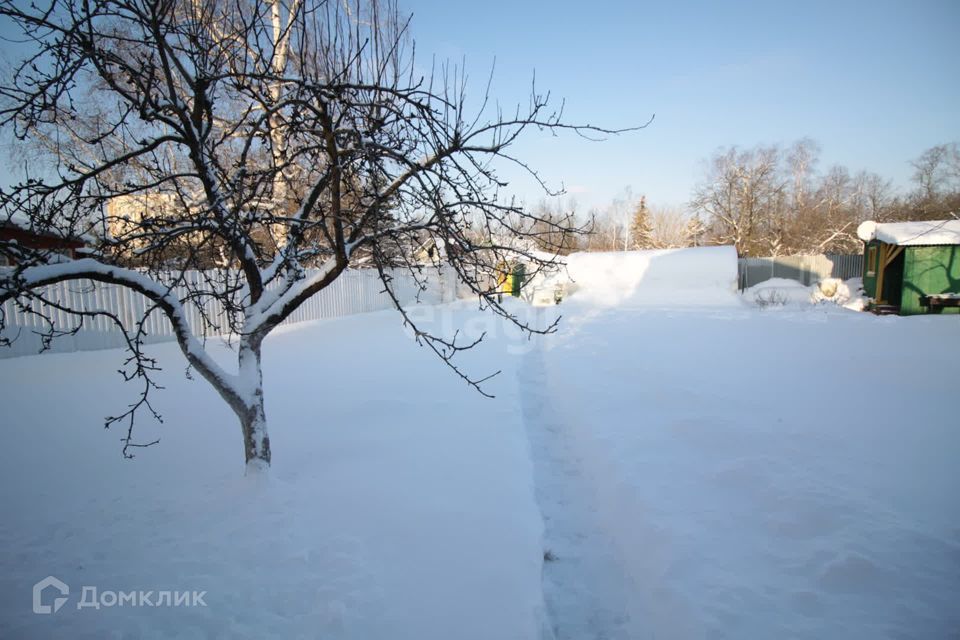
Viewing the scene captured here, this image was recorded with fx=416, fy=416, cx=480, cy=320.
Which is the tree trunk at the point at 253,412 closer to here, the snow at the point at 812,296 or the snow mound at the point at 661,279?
the snow mound at the point at 661,279

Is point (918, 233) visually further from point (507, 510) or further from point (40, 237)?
point (40, 237)

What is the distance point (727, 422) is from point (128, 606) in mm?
5370

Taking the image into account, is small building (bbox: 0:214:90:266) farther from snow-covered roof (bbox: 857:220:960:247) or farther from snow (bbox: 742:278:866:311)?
snow-covered roof (bbox: 857:220:960:247)

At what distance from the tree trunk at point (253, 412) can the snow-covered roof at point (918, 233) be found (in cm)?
1799

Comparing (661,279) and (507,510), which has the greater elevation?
(661,279)

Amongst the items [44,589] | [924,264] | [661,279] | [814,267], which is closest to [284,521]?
[44,589]

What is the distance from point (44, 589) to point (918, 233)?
19.9 metres

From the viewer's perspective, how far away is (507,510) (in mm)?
3354

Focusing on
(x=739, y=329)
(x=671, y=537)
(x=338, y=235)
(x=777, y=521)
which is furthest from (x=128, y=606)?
(x=739, y=329)

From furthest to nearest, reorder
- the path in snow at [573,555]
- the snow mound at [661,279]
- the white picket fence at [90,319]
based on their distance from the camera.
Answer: the snow mound at [661,279]
the white picket fence at [90,319]
the path in snow at [573,555]

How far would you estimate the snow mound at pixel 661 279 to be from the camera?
18.0 m

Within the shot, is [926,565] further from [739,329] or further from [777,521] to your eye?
[739,329]

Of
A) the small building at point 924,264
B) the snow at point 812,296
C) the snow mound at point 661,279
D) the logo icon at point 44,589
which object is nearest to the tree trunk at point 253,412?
the logo icon at point 44,589

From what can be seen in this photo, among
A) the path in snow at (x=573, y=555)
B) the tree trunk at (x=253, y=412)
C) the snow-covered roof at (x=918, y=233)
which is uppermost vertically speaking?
the snow-covered roof at (x=918, y=233)
